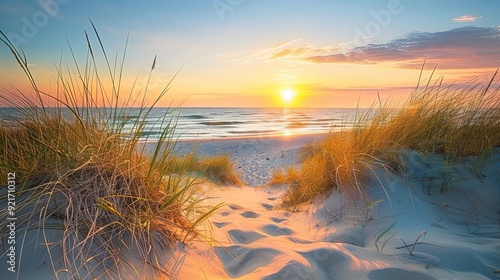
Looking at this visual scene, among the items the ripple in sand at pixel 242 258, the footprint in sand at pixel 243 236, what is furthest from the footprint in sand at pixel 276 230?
the ripple in sand at pixel 242 258

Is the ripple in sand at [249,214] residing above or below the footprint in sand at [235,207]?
above

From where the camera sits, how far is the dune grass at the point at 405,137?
3234 mm

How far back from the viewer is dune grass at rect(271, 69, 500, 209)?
323cm

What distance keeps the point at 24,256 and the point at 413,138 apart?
3.71m

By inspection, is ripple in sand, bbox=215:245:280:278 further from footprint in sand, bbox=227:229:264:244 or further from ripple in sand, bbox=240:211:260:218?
ripple in sand, bbox=240:211:260:218

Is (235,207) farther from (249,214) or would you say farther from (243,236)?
(243,236)

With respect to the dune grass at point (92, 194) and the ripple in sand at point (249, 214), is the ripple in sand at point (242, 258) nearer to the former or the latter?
the dune grass at point (92, 194)

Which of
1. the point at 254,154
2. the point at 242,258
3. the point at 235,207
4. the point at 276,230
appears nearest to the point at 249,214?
the point at 235,207

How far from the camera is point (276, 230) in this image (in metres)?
2.82

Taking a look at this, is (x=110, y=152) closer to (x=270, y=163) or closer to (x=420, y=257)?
(x=420, y=257)

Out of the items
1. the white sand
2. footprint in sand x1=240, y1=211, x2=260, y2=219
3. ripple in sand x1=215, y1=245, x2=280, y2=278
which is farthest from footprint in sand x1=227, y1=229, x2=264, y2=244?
footprint in sand x1=240, y1=211, x2=260, y2=219

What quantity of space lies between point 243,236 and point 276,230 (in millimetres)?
373

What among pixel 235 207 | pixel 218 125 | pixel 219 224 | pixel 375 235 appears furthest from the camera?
pixel 218 125

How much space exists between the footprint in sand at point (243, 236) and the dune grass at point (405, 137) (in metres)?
1.00
